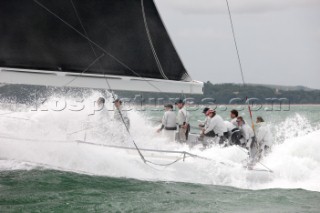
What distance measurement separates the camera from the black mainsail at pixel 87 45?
343 inches

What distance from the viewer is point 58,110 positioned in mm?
10570

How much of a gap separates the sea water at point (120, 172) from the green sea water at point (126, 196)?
0.01 metres

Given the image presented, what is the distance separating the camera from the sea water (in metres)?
8.87

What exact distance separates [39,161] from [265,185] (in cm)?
375

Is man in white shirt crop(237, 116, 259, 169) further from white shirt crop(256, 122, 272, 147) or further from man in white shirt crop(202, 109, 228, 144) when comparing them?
man in white shirt crop(202, 109, 228, 144)

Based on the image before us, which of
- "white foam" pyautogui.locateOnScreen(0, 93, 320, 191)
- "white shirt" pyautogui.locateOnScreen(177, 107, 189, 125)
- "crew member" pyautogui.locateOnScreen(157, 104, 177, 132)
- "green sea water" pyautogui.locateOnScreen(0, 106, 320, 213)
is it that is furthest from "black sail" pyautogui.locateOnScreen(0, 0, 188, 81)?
"crew member" pyautogui.locateOnScreen(157, 104, 177, 132)

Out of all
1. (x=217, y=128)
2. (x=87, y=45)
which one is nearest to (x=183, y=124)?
(x=217, y=128)

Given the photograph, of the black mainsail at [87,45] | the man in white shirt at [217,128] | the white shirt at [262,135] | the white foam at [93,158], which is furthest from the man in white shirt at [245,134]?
the black mainsail at [87,45]

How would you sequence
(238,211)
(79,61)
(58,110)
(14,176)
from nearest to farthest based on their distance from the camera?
(238,211) < (79,61) < (14,176) < (58,110)

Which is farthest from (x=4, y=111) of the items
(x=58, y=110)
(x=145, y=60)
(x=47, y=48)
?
(x=145, y=60)

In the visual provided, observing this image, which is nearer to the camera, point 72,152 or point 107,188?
point 107,188

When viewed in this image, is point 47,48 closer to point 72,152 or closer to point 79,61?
point 79,61

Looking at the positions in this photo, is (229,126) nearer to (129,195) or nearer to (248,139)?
(248,139)

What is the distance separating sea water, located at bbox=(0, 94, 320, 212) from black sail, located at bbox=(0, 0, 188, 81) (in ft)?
4.17
